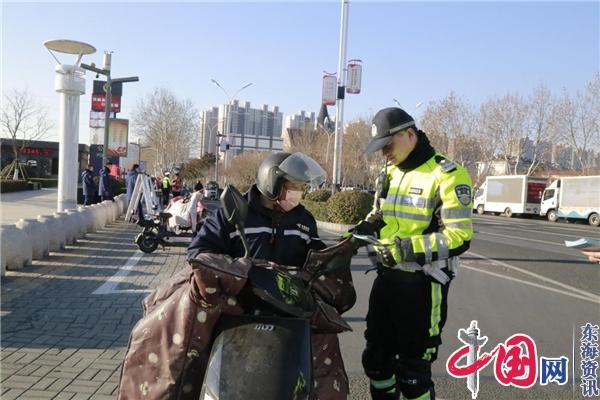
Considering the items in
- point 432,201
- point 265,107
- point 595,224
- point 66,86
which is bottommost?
point 595,224

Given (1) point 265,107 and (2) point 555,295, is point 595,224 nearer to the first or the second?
(2) point 555,295

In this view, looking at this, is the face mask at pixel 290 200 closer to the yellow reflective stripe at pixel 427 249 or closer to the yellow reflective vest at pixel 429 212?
the yellow reflective vest at pixel 429 212

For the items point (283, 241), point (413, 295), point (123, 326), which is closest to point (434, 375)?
point (413, 295)

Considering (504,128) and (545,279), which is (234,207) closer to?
(545,279)

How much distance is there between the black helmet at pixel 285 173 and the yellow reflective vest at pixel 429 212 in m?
0.70

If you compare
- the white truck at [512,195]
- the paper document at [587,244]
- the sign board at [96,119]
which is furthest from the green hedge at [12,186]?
the paper document at [587,244]

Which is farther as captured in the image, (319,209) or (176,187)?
(176,187)

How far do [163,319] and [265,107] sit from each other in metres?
125

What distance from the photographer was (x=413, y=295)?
3.02 meters

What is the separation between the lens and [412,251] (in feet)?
9.40

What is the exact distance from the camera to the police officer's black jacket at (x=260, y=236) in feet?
8.55

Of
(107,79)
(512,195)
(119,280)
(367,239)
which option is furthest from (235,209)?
(512,195)

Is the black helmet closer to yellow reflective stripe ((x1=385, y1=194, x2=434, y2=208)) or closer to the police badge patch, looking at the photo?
yellow reflective stripe ((x1=385, y1=194, x2=434, y2=208))

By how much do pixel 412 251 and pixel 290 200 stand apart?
30.8 inches
